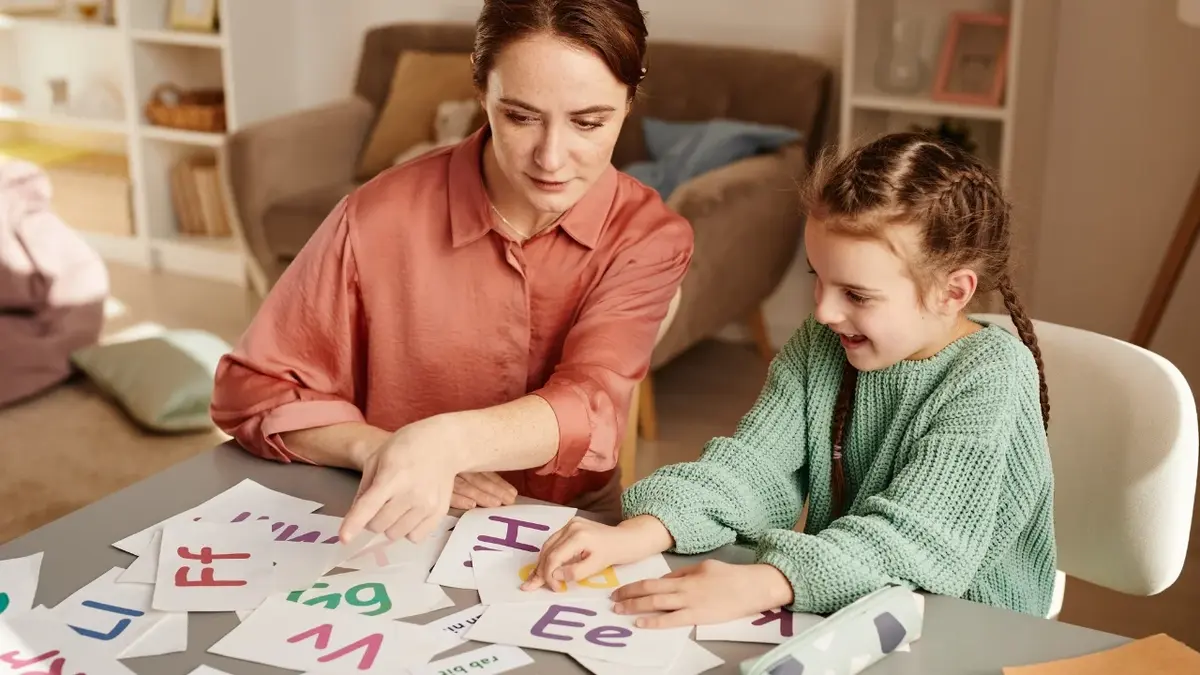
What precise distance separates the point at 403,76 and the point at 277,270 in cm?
79

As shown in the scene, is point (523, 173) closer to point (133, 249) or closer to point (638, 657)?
point (638, 657)

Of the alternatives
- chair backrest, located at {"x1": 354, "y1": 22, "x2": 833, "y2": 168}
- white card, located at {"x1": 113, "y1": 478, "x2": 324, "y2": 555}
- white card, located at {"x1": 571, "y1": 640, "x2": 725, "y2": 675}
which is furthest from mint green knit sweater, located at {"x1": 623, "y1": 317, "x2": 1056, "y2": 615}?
chair backrest, located at {"x1": 354, "y1": 22, "x2": 833, "y2": 168}

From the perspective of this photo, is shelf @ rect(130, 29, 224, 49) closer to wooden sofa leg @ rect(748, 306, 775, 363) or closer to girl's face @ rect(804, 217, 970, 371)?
wooden sofa leg @ rect(748, 306, 775, 363)

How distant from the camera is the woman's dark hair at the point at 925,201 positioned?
123 centimetres

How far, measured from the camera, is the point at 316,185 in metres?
3.97

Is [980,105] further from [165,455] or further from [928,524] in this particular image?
[928,524]

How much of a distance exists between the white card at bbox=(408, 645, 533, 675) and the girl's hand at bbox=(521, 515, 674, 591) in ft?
0.33

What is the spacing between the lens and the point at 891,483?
1.24 m

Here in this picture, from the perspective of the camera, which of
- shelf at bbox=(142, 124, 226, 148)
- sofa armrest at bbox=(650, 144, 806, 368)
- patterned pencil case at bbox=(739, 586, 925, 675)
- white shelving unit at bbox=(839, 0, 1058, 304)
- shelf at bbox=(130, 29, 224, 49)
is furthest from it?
shelf at bbox=(142, 124, 226, 148)

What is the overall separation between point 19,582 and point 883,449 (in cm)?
85

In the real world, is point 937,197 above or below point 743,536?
above

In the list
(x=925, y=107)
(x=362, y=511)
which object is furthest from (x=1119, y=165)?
(x=362, y=511)

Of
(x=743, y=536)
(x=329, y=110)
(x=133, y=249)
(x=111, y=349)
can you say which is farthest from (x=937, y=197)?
(x=133, y=249)

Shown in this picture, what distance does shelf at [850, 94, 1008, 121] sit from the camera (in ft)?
10.7
